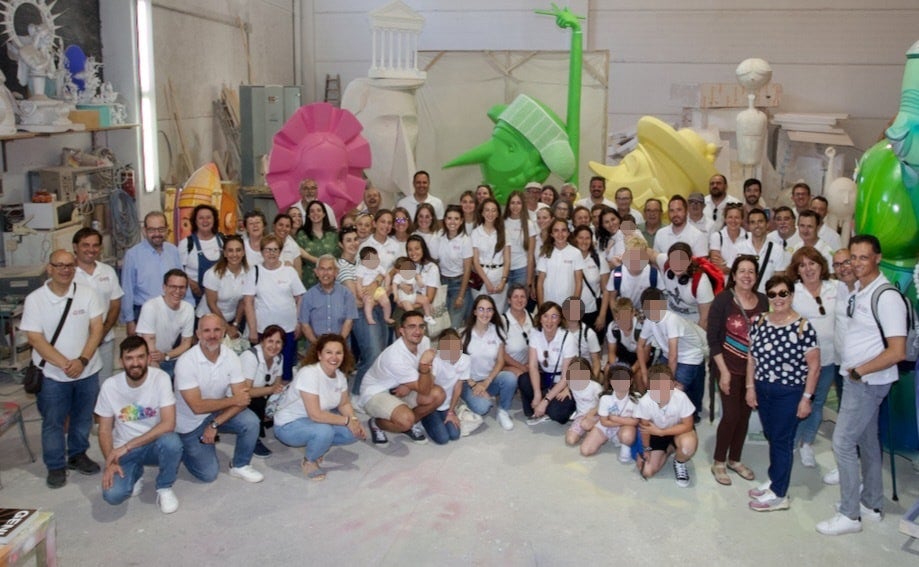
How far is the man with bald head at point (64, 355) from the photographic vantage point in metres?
4.88

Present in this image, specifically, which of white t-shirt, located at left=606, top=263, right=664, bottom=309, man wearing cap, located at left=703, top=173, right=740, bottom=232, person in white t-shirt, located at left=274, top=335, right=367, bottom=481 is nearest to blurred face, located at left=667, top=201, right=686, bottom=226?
white t-shirt, located at left=606, top=263, right=664, bottom=309

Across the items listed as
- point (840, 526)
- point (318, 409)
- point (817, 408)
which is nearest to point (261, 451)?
point (318, 409)

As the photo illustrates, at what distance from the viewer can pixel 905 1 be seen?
12719 millimetres

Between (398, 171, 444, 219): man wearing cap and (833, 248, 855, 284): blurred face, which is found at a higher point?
(398, 171, 444, 219): man wearing cap

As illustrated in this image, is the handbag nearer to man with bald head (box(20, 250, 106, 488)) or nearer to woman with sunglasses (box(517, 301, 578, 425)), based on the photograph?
man with bald head (box(20, 250, 106, 488))

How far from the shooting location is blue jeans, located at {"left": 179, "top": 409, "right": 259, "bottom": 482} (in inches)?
200

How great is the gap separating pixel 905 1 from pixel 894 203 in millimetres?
9012

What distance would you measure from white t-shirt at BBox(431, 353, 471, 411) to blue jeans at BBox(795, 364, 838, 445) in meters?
2.13

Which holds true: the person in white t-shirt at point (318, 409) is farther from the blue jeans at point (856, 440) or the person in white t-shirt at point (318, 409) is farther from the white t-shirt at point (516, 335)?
the blue jeans at point (856, 440)

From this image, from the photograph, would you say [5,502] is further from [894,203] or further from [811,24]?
[811,24]

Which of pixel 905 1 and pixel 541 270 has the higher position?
pixel 905 1

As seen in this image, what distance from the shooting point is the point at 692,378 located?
5.75 meters

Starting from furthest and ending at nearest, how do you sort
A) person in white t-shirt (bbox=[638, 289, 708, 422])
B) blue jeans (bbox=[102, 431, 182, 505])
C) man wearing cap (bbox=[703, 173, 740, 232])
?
1. man wearing cap (bbox=[703, 173, 740, 232])
2. person in white t-shirt (bbox=[638, 289, 708, 422])
3. blue jeans (bbox=[102, 431, 182, 505])

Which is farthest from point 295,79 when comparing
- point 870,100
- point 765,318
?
point 765,318
